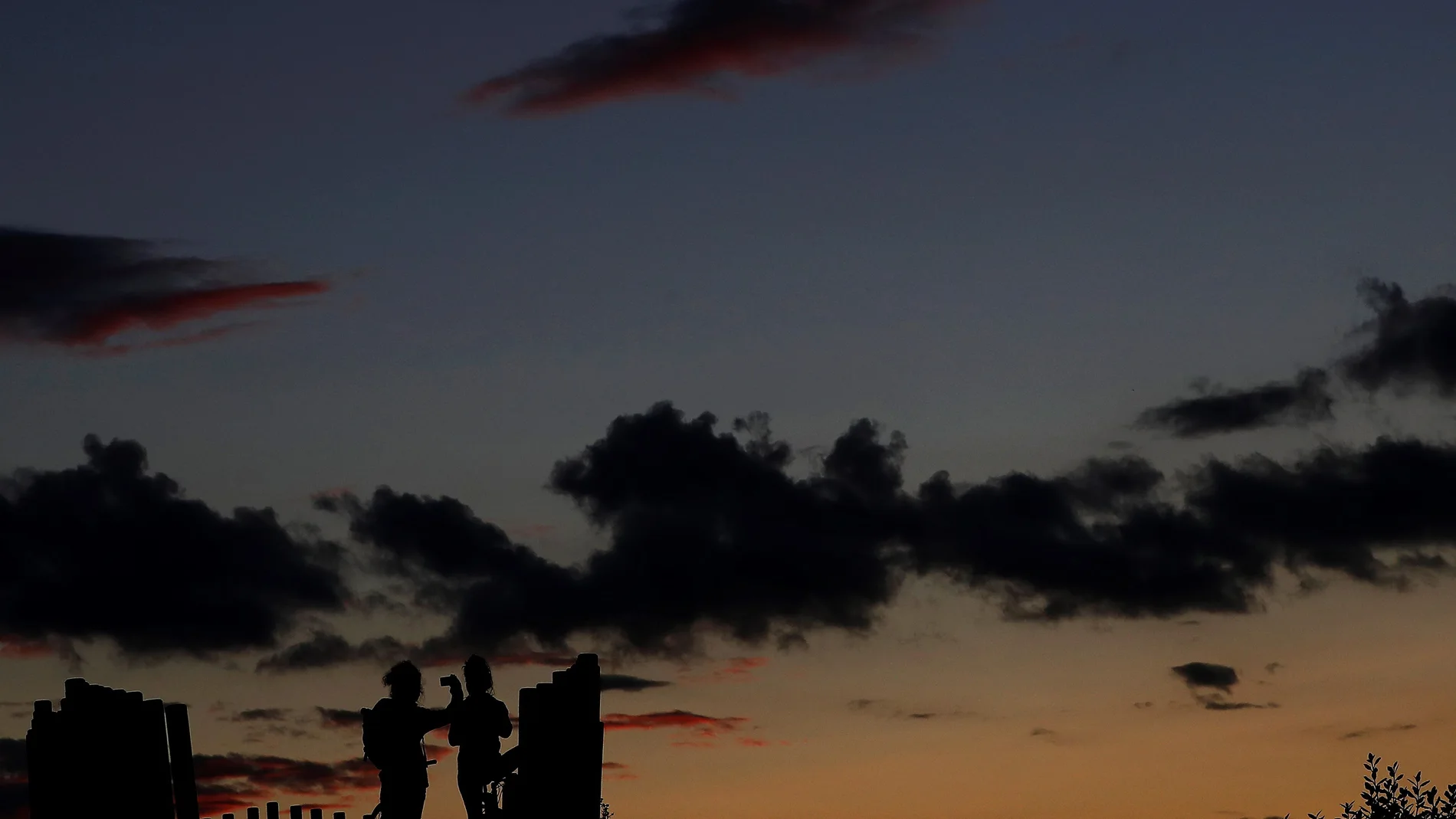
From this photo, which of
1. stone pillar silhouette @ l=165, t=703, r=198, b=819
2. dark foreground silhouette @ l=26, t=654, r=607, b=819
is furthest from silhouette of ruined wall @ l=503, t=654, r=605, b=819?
stone pillar silhouette @ l=165, t=703, r=198, b=819

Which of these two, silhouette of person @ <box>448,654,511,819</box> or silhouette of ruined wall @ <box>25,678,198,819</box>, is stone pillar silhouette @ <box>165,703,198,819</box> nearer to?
silhouette of ruined wall @ <box>25,678,198,819</box>

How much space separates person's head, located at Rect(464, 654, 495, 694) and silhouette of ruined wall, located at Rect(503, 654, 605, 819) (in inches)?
41.3

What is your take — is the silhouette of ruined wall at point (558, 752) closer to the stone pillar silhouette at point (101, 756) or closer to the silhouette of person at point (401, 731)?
the silhouette of person at point (401, 731)

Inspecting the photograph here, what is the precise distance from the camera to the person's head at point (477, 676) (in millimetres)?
19859

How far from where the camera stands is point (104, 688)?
2061 cm

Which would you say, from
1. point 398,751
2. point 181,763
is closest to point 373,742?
point 398,751

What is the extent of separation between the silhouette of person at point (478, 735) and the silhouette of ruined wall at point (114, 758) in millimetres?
3267

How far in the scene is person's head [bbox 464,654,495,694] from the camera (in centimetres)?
1986

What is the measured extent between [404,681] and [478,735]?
3.60ft

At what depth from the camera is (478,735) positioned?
19609mm

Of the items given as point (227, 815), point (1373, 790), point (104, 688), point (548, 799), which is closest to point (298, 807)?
point (227, 815)

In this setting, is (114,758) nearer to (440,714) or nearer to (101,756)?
(101,756)

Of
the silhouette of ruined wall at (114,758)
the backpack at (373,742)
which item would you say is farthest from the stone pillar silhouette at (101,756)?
the backpack at (373,742)

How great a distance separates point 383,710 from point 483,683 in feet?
3.89
